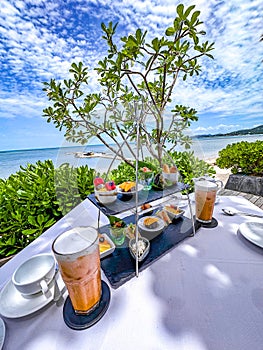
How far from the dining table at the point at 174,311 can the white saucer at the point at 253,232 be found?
2 cm

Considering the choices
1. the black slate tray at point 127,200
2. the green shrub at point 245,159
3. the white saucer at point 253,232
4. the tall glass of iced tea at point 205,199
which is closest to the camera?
the black slate tray at point 127,200

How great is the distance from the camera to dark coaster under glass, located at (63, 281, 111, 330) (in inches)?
17.5

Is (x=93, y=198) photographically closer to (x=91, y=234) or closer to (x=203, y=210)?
(x=91, y=234)

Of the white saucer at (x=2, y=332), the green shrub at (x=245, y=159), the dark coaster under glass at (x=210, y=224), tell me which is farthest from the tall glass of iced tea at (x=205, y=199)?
the green shrub at (x=245, y=159)

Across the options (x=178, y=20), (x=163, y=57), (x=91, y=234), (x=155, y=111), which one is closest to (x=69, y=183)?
(x=91, y=234)

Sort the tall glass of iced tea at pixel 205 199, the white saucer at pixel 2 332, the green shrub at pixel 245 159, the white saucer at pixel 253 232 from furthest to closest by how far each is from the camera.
A: the green shrub at pixel 245 159 < the tall glass of iced tea at pixel 205 199 < the white saucer at pixel 253 232 < the white saucer at pixel 2 332

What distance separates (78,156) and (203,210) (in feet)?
2.53

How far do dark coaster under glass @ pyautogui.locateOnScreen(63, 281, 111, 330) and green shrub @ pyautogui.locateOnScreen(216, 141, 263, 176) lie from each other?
343 centimetres

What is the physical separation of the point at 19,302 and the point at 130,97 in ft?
3.33

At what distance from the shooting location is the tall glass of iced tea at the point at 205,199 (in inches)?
33.7

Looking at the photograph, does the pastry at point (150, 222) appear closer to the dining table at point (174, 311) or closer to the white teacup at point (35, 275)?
the dining table at point (174, 311)

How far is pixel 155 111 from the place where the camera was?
71cm

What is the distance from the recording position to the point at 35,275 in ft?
1.79

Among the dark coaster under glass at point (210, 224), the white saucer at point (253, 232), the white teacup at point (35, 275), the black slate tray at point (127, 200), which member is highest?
the black slate tray at point (127, 200)
